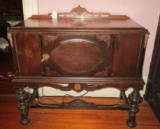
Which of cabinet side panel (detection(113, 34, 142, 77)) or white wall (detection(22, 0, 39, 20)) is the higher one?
white wall (detection(22, 0, 39, 20))

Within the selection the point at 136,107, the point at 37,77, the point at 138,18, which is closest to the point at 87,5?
the point at 138,18

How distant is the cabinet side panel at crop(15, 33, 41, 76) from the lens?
131 cm

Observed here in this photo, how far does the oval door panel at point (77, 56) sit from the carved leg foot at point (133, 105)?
450 millimetres

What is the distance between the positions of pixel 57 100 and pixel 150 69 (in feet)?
3.63

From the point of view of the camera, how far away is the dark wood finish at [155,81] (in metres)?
1.83

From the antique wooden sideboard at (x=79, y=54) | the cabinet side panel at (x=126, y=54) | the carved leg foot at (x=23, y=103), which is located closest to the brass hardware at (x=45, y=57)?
the antique wooden sideboard at (x=79, y=54)

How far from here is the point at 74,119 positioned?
1.81 metres

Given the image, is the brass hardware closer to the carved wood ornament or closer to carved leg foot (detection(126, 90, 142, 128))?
the carved wood ornament

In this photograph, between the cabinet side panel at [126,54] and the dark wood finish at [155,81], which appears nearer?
the cabinet side panel at [126,54]

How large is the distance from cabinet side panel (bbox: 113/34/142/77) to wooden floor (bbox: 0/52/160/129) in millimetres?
595

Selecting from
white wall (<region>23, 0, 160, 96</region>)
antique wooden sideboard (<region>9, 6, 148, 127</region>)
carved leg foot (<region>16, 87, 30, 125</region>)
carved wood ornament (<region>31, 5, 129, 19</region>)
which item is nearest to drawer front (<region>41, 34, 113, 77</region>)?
antique wooden sideboard (<region>9, 6, 148, 127</region>)

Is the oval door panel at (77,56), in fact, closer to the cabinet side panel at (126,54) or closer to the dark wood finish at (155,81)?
the cabinet side panel at (126,54)

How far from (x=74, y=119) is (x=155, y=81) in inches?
36.1

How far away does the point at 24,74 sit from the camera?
1.43m
